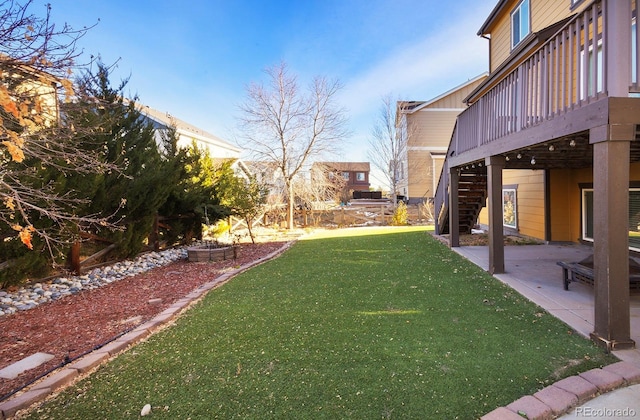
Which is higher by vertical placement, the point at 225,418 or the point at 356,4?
the point at 356,4

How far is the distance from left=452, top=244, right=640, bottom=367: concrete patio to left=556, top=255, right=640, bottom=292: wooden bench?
0.20 meters

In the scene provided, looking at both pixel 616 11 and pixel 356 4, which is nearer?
pixel 616 11

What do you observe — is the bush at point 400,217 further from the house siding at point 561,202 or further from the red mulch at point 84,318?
the red mulch at point 84,318

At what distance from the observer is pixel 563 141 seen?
Result: 15.4ft

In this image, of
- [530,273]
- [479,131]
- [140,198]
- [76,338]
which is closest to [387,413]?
[76,338]

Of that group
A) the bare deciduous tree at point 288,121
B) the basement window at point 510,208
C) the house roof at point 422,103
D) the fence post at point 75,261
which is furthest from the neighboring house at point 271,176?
the house roof at point 422,103

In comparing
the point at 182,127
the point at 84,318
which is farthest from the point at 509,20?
the point at 182,127

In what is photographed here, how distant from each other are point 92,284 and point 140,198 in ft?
6.94

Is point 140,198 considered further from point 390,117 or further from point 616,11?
point 390,117

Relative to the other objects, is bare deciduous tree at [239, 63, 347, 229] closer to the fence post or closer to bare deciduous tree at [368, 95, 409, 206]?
bare deciduous tree at [368, 95, 409, 206]

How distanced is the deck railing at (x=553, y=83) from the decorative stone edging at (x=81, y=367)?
198 inches

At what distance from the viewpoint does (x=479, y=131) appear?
6.62 m

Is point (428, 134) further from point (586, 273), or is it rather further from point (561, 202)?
point (586, 273)

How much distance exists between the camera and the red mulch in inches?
136
